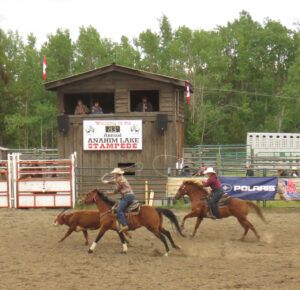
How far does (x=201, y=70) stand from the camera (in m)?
60.0

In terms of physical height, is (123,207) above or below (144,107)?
below

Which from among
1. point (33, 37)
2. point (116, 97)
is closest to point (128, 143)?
point (116, 97)

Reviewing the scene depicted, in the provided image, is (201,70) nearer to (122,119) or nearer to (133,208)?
(122,119)

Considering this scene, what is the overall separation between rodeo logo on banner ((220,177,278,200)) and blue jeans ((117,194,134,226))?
7.55 metres

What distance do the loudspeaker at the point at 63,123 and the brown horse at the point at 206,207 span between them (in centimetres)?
877

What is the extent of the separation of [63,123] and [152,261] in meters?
11.9

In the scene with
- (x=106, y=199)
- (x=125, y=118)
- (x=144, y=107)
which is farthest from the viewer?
(x=144, y=107)

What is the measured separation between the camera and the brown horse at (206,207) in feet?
43.5

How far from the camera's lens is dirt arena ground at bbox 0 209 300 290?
28.6 feet

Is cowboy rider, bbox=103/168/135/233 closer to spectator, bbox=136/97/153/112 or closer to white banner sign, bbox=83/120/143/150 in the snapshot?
white banner sign, bbox=83/120/143/150

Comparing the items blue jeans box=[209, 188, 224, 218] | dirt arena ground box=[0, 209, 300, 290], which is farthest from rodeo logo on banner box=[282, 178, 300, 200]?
blue jeans box=[209, 188, 224, 218]

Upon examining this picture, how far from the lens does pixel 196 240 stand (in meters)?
13.1

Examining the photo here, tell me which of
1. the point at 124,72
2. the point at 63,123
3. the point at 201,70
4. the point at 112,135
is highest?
the point at 201,70

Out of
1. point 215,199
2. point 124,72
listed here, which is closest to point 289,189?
point 215,199
